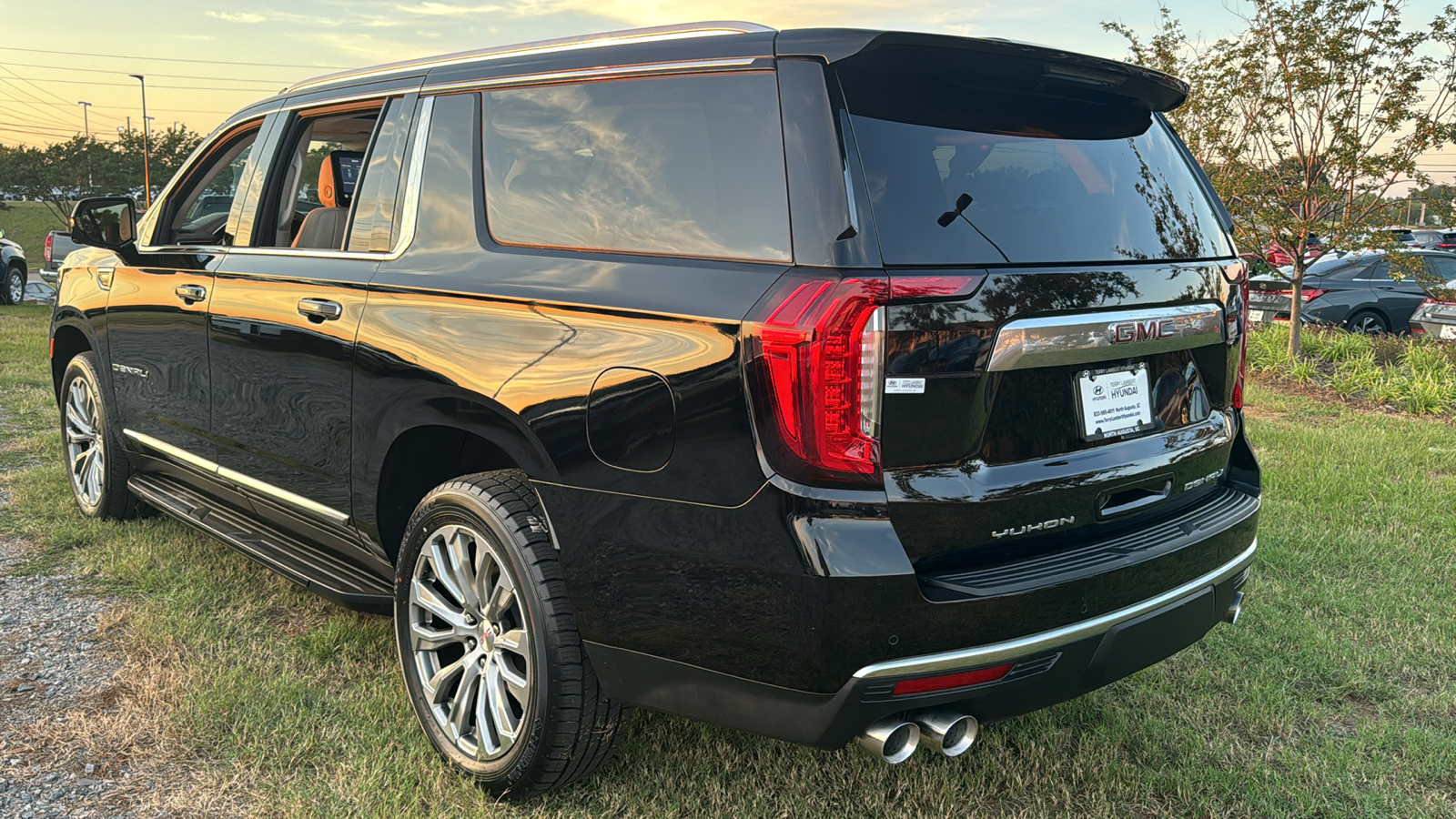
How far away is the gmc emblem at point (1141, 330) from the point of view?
247cm

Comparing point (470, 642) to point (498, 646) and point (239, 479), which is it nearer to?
point (498, 646)

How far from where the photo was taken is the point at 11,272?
16984 mm

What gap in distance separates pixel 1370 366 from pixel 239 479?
33.6 ft

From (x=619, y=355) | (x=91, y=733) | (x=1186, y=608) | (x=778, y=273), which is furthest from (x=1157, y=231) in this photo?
(x=91, y=733)

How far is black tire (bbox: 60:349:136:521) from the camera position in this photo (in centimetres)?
487

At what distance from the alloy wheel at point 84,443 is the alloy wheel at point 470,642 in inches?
109

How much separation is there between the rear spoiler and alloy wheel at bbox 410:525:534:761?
1.47 m

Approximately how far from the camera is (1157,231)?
2.78 metres

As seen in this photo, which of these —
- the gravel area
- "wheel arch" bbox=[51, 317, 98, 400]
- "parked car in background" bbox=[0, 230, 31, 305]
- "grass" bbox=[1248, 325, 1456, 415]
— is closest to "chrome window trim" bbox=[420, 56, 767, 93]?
the gravel area

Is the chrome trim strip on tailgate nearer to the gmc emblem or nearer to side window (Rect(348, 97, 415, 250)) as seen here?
the gmc emblem

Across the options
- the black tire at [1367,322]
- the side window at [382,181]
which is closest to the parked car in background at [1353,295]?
the black tire at [1367,322]

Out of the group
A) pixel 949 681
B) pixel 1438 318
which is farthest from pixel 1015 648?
pixel 1438 318

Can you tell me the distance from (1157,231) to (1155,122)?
1.38ft

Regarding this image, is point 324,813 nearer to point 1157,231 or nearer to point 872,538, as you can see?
point 872,538
